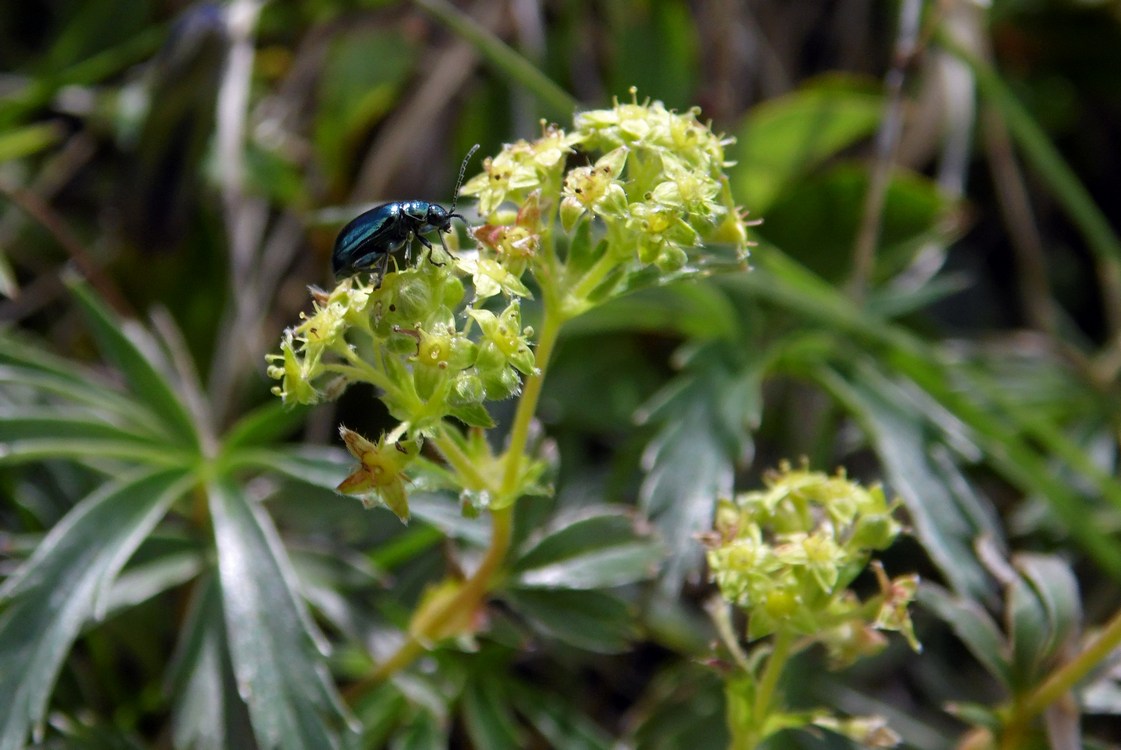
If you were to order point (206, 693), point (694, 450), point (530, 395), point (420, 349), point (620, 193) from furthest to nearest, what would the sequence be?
point (694, 450) < point (206, 693) < point (530, 395) < point (620, 193) < point (420, 349)

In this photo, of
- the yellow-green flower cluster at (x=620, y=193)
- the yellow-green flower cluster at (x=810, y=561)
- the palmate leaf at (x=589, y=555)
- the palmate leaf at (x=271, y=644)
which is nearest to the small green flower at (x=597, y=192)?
the yellow-green flower cluster at (x=620, y=193)

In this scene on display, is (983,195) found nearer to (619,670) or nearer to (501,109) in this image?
(501,109)

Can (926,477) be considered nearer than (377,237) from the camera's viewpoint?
No

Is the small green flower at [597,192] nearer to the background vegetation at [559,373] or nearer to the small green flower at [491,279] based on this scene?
the small green flower at [491,279]

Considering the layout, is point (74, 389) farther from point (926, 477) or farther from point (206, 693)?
point (926, 477)

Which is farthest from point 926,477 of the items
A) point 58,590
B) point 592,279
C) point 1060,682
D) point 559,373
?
point 58,590

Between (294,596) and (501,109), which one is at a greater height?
(501,109)

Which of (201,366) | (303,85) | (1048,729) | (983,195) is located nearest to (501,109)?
(303,85)
